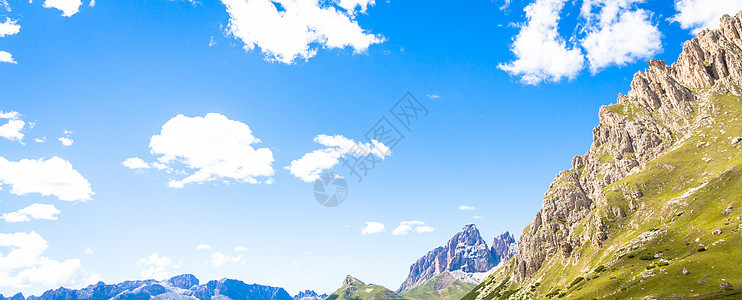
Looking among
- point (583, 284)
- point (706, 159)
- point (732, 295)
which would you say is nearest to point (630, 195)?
point (706, 159)

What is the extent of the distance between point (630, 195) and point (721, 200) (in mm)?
47432

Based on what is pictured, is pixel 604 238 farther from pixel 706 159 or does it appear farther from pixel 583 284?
pixel 706 159

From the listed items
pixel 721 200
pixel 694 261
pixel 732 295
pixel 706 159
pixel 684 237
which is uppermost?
pixel 706 159

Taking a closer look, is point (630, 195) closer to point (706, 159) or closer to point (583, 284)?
point (706, 159)

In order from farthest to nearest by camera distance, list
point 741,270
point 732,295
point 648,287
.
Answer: point 648,287
point 741,270
point 732,295

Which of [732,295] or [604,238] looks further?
[604,238]

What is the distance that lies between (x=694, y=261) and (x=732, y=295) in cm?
2941

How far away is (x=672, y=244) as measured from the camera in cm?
13750

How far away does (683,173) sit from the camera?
19262cm

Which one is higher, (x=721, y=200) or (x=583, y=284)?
(x=721, y=200)

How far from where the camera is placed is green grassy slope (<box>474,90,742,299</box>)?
105162mm

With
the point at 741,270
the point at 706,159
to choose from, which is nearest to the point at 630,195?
the point at 706,159

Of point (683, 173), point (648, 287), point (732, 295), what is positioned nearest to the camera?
point (732, 295)

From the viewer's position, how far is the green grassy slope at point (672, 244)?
10516 cm
